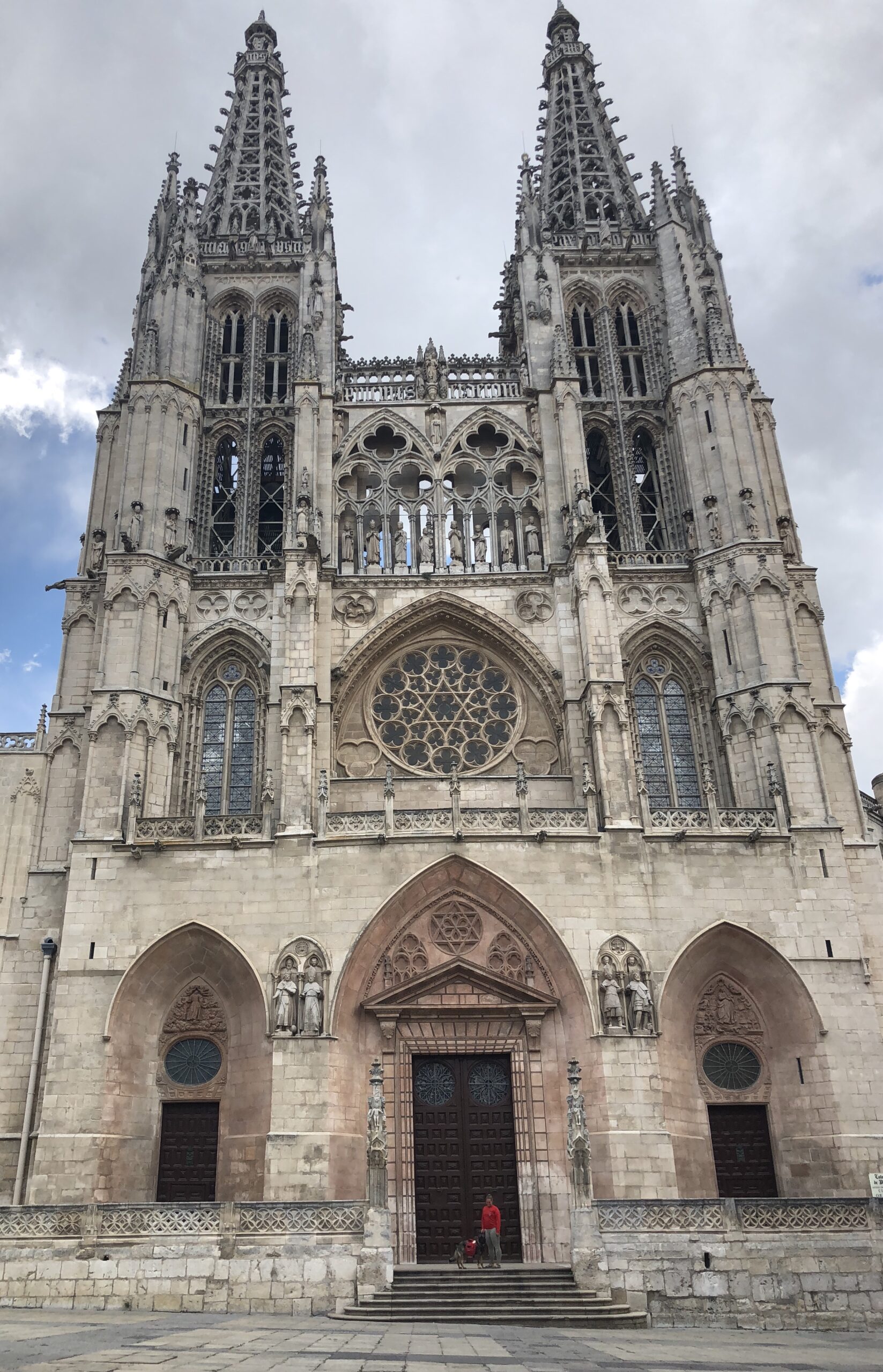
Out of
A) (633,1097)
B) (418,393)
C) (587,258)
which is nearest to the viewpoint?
(633,1097)

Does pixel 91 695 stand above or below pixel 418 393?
below

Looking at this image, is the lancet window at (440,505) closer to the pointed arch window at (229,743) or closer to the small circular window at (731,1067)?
the pointed arch window at (229,743)

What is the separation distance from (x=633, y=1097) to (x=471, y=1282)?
4.49m

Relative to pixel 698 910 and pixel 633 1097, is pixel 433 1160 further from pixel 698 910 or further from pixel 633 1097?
pixel 698 910

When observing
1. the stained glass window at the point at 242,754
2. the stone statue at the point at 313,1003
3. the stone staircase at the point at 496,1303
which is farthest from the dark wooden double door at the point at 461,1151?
the stained glass window at the point at 242,754

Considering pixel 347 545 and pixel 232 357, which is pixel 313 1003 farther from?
pixel 232 357

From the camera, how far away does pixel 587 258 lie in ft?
104

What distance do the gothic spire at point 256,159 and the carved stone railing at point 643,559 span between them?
15142 millimetres

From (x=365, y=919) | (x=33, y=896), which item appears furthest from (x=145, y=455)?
(x=365, y=919)

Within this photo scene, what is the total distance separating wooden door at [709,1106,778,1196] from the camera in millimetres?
20172

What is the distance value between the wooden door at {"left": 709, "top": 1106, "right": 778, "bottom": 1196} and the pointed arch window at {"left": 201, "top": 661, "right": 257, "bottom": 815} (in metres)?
11.6

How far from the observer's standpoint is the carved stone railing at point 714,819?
2189 cm

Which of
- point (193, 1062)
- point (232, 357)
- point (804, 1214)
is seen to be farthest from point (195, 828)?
point (232, 357)

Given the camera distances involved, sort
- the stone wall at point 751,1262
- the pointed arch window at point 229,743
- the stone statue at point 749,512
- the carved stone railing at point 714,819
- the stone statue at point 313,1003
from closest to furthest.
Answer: the stone wall at point 751,1262
the stone statue at point 313,1003
the carved stone railing at point 714,819
the pointed arch window at point 229,743
the stone statue at point 749,512
